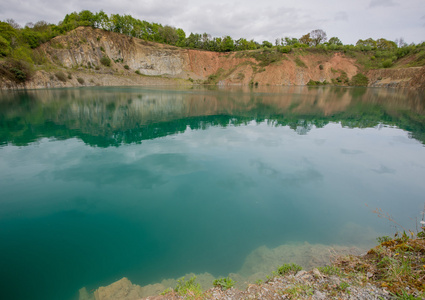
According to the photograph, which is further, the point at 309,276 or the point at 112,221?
the point at 112,221

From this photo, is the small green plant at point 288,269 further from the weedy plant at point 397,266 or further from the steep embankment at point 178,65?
the steep embankment at point 178,65

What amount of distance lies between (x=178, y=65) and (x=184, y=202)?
98.2 meters

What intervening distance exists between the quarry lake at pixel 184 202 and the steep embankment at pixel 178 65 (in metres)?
66.4

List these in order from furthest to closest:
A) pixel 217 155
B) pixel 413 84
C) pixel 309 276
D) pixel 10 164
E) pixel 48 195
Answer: pixel 413 84 < pixel 217 155 < pixel 10 164 < pixel 48 195 < pixel 309 276

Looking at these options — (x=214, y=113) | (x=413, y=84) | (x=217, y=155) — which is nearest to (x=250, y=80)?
(x=413, y=84)

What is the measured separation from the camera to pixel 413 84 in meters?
63.2

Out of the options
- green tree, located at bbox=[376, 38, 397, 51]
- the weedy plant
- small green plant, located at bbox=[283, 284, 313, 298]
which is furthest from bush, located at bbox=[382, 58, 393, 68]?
small green plant, located at bbox=[283, 284, 313, 298]

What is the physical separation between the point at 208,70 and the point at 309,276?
10467cm

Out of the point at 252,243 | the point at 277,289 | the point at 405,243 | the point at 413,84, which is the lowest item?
the point at 252,243

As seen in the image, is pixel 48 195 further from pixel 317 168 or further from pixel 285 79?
pixel 285 79

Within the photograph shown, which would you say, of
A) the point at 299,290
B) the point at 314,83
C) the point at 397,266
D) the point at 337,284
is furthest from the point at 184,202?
the point at 314,83

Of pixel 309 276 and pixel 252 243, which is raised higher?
pixel 309 276

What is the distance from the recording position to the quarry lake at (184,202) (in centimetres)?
556

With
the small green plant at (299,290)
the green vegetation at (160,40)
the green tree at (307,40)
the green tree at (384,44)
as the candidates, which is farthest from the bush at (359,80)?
the small green plant at (299,290)
